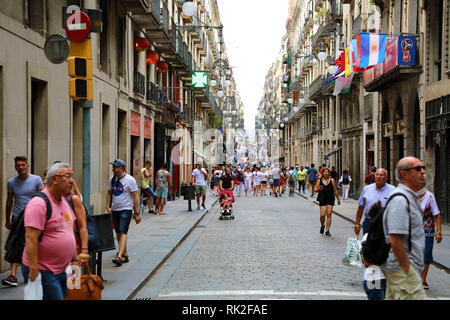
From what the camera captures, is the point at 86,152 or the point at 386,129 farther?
the point at 386,129

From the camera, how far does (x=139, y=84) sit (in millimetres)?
23031

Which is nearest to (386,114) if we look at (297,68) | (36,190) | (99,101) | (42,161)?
(99,101)

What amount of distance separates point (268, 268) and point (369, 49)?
505 inches

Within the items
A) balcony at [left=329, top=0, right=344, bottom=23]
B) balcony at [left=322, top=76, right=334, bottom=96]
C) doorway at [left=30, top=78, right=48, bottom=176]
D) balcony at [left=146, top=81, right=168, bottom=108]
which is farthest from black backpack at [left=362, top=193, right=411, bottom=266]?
balcony at [left=329, top=0, right=344, bottom=23]

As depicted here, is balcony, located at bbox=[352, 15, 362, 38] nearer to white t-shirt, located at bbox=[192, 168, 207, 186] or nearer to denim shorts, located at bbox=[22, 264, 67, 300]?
white t-shirt, located at bbox=[192, 168, 207, 186]

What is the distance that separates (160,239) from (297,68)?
2274 inches

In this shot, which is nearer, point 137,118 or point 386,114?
point 137,118

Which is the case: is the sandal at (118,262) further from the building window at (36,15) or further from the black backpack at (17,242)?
the building window at (36,15)

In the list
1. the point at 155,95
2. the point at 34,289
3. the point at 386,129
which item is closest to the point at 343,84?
the point at 386,129

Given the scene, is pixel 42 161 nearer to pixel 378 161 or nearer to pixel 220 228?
pixel 220 228

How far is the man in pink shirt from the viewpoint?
4.97m

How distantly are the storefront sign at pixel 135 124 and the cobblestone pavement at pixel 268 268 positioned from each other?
650cm

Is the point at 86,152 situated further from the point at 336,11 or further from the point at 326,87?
the point at 326,87
